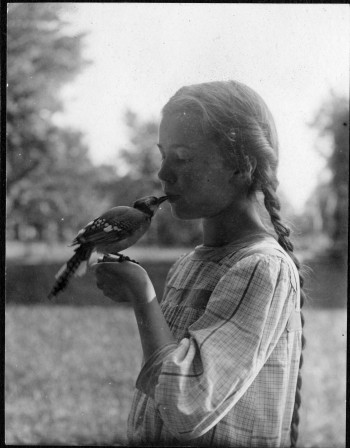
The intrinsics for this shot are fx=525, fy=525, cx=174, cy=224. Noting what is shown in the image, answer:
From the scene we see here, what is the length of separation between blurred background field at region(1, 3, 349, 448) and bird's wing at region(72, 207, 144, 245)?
0.18 feet

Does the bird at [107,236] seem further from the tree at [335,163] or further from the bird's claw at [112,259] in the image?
the tree at [335,163]

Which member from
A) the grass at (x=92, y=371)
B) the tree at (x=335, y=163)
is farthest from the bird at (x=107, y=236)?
the grass at (x=92, y=371)

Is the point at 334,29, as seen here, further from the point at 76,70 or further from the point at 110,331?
the point at 110,331

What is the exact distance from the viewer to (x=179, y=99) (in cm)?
68

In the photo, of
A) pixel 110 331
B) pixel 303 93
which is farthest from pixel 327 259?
pixel 110 331

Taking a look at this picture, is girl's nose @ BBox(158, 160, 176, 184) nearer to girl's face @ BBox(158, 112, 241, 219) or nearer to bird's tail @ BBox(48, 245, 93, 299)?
girl's face @ BBox(158, 112, 241, 219)

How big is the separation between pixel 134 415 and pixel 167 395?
16cm

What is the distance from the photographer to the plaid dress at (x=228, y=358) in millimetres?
554

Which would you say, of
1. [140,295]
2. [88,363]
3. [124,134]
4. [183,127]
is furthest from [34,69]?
[88,363]

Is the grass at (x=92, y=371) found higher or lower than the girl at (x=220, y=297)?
lower

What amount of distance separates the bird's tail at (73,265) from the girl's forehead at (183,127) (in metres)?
0.18

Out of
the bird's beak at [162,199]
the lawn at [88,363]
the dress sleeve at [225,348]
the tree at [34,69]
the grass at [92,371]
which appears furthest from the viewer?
the grass at [92,371]

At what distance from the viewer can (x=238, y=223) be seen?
2.20 ft

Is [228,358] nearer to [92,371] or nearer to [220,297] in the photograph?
[220,297]
